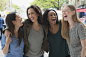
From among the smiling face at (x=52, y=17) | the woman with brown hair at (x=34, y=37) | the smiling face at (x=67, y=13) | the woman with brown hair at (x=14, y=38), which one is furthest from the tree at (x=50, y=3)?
the smiling face at (x=67, y=13)

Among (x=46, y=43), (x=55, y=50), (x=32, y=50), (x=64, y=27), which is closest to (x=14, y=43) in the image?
(x=32, y=50)

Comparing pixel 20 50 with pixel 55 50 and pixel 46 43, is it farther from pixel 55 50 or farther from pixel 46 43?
pixel 55 50

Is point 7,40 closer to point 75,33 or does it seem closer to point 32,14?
point 32,14

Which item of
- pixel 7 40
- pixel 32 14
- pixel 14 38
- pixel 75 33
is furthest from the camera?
pixel 32 14

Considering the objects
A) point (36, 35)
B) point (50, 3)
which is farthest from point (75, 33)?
point (50, 3)

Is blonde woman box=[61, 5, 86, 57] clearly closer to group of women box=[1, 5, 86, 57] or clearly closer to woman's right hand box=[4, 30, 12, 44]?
group of women box=[1, 5, 86, 57]

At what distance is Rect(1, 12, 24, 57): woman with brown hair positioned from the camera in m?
2.29

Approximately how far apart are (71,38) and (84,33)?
0.85 ft

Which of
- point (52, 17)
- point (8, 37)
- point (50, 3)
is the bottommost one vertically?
point (8, 37)

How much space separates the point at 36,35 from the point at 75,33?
93cm

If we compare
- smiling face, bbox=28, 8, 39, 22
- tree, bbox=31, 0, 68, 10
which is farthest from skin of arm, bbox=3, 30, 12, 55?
tree, bbox=31, 0, 68, 10

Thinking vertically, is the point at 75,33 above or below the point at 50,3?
below

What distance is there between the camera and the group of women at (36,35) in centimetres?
226

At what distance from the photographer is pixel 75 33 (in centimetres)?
196
